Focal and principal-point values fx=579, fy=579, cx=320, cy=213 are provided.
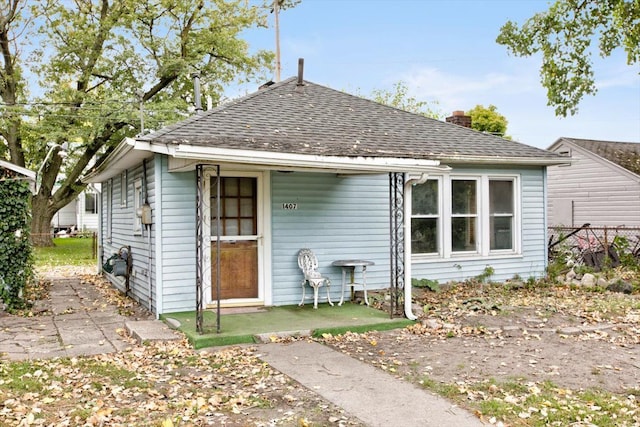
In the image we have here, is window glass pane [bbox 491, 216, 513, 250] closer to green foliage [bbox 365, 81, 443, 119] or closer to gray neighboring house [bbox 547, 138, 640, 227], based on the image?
gray neighboring house [bbox 547, 138, 640, 227]

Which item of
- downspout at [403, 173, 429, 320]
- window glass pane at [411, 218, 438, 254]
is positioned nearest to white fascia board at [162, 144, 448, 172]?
downspout at [403, 173, 429, 320]

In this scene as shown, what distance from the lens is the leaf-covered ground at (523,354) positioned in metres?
4.57

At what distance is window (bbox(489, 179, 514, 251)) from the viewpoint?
11.2 metres

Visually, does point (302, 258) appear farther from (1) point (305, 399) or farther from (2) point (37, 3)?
(2) point (37, 3)

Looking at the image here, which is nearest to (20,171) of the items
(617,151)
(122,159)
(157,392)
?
(122,159)

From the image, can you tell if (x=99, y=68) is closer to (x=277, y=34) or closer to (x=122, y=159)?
(x=277, y=34)

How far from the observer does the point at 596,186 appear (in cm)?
1878

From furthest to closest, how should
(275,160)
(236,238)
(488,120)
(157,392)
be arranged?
(488,120) → (236,238) → (275,160) → (157,392)

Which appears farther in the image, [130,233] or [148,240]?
[130,233]

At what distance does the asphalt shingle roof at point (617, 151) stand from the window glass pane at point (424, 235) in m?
10.4

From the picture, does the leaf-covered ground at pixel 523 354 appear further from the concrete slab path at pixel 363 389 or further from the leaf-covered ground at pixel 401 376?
the concrete slab path at pixel 363 389

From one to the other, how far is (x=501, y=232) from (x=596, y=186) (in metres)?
9.23

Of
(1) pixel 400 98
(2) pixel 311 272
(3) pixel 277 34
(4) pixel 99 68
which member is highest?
(1) pixel 400 98

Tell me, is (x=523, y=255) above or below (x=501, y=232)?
below
